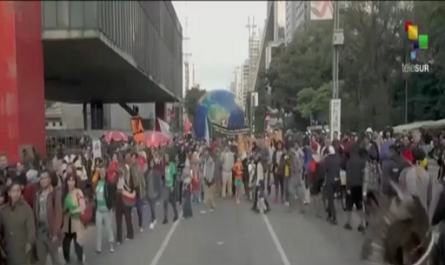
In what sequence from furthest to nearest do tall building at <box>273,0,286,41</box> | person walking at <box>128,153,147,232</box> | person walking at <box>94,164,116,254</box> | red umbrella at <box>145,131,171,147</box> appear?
1. tall building at <box>273,0,286,41</box>
2. red umbrella at <box>145,131,171,147</box>
3. person walking at <box>128,153,147,232</box>
4. person walking at <box>94,164,116,254</box>

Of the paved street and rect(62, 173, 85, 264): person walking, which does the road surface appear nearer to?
the paved street

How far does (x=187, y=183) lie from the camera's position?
1397 cm

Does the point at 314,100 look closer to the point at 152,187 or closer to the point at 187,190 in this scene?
the point at 187,190

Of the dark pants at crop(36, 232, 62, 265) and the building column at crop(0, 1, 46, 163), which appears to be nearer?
the building column at crop(0, 1, 46, 163)

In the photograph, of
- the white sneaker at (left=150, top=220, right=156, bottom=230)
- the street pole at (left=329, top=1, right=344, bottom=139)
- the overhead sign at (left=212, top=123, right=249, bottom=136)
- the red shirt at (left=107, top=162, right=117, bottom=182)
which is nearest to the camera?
the red shirt at (left=107, top=162, right=117, bottom=182)

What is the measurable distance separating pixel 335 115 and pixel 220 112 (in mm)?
4101

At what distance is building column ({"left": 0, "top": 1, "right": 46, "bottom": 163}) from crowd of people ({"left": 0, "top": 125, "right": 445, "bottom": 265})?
5.12ft

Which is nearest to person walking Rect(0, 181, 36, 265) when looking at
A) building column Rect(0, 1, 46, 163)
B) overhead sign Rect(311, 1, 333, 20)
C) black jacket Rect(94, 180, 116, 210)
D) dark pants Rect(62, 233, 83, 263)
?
building column Rect(0, 1, 46, 163)

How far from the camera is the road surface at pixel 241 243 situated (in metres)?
8.82

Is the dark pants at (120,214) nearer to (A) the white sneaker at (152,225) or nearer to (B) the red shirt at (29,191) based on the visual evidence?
(A) the white sneaker at (152,225)

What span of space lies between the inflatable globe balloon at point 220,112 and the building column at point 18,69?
9.59m

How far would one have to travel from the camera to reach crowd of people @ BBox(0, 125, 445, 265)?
6.69m

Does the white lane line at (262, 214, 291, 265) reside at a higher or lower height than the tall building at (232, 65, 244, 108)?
lower

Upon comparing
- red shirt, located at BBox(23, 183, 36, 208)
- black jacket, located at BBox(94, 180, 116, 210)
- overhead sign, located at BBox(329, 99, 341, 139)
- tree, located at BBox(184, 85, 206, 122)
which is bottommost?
black jacket, located at BBox(94, 180, 116, 210)
